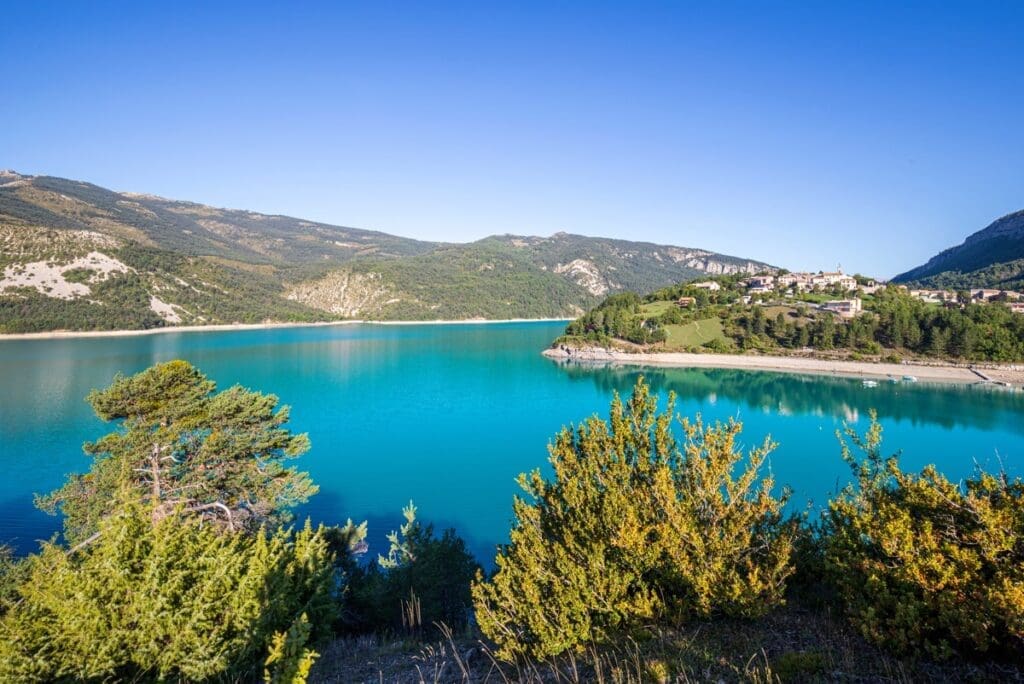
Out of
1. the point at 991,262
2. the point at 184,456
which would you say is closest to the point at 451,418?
the point at 184,456

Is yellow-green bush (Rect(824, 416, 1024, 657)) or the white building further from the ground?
the white building

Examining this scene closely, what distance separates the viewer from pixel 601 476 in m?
8.16

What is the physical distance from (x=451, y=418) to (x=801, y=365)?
5404cm

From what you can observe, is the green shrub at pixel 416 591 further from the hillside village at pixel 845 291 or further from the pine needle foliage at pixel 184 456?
the hillside village at pixel 845 291

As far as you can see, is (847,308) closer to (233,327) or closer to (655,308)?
(655,308)

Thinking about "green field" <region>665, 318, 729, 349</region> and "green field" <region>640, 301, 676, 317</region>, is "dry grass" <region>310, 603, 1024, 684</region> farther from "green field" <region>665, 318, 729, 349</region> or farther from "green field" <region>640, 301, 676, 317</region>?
"green field" <region>640, 301, 676, 317</region>

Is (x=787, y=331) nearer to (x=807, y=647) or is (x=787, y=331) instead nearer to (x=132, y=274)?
(x=807, y=647)

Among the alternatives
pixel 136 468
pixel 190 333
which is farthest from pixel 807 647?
pixel 190 333

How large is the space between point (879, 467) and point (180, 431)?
18.4 m

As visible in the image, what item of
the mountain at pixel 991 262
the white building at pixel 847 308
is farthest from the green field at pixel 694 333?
the mountain at pixel 991 262

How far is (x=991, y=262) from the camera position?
158375mm

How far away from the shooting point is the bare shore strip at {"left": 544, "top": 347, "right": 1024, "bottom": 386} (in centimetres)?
6350

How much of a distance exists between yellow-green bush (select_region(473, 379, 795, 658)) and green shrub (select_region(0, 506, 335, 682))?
2.94 m

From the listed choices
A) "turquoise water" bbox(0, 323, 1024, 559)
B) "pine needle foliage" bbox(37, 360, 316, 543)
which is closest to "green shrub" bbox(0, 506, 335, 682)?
"pine needle foliage" bbox(37, 360, 316, 543)
